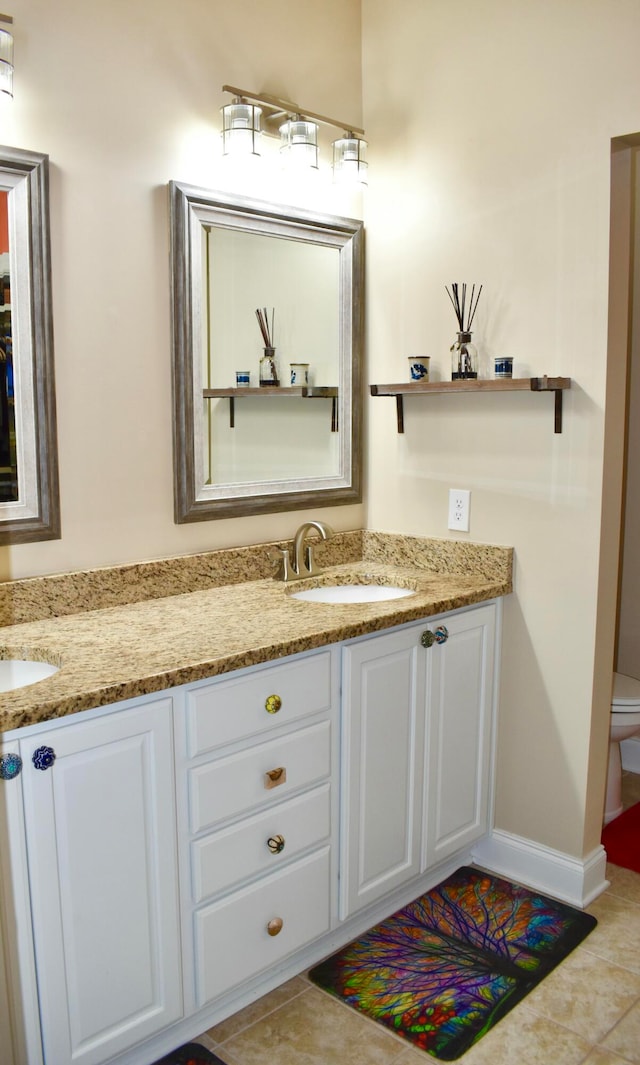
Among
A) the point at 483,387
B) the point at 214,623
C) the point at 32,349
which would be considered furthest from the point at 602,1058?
the point at 32,349

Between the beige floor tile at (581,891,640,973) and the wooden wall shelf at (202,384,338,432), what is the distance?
1.54 metres

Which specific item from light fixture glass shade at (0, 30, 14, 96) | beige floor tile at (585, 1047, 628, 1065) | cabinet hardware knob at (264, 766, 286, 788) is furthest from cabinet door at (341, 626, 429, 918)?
light fixture glass shade at (0, 30, 14, 96)

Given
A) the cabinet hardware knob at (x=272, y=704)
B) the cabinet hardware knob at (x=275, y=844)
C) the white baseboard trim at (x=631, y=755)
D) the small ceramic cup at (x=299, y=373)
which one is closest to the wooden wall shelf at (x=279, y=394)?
the small ceramic cup at (x=299, y=373)

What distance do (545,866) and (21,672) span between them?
5.05ft

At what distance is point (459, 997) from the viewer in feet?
6.60

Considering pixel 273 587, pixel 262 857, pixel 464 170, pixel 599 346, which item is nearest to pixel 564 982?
pixel 262 857

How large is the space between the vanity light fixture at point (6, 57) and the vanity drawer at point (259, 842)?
1.58 m

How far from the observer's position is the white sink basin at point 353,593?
8.19ft

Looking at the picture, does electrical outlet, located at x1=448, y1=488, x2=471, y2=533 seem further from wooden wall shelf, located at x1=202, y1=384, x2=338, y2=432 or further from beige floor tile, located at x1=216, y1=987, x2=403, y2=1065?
beige floor tile, located at x1=216, y1=987, x2=403, y2=1065

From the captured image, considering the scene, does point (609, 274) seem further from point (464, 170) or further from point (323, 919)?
point (323, 919)

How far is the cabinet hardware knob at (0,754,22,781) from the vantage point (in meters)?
1.44

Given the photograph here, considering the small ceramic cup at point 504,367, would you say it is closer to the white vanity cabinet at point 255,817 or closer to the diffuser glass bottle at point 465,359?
the diffuser glass bottle at point 465,359

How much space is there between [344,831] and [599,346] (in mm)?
1337

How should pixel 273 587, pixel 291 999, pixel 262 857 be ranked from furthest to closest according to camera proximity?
pixel 273 587
pixel 291 999
pixel 262 857
